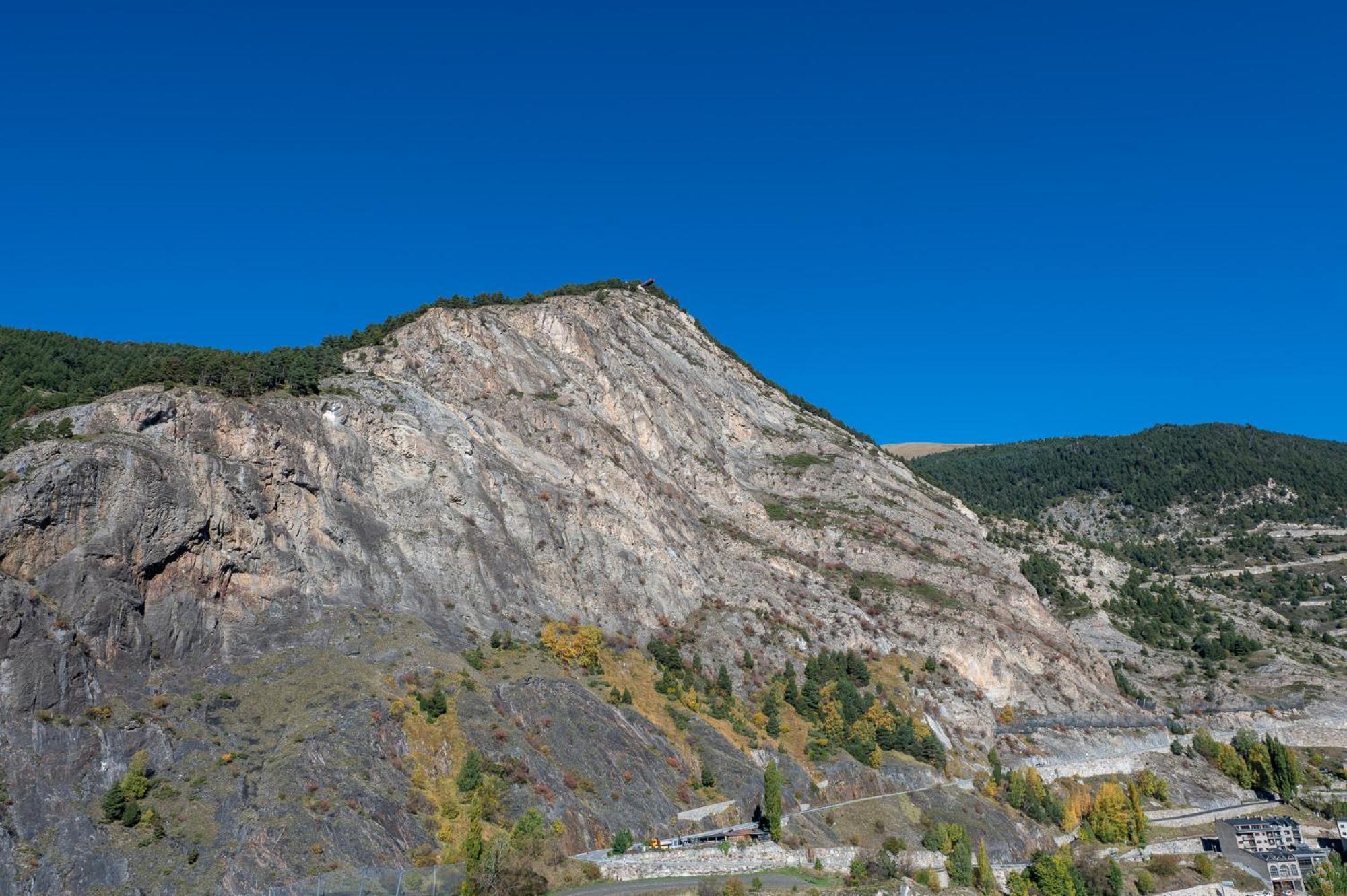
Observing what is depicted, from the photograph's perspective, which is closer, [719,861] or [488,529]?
[719,861]

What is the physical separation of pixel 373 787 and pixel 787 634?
5138 centimetres

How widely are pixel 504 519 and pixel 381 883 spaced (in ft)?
138

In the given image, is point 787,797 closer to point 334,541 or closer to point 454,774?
point 454,774

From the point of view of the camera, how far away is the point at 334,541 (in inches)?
2874

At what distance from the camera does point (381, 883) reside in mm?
46438

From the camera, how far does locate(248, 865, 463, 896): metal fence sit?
146ft

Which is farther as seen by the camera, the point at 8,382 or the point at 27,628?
the point at 8,382

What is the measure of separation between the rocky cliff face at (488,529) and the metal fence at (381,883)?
2.56m

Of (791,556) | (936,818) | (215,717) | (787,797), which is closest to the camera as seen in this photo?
(215,717)

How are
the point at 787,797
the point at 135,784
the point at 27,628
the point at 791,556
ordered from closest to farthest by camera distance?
the point at 135,784, the point at 27,628, the point at 787,797, the point at 791,556

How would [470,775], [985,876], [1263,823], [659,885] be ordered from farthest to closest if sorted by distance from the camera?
[1263,823]
[985,876]
[470,775]
[659,885]

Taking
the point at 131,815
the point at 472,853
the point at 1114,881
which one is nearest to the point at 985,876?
the point at 1114,881

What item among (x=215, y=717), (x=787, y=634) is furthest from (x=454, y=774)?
(x=787, y=634)

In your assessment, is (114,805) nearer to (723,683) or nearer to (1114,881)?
(723,683)
